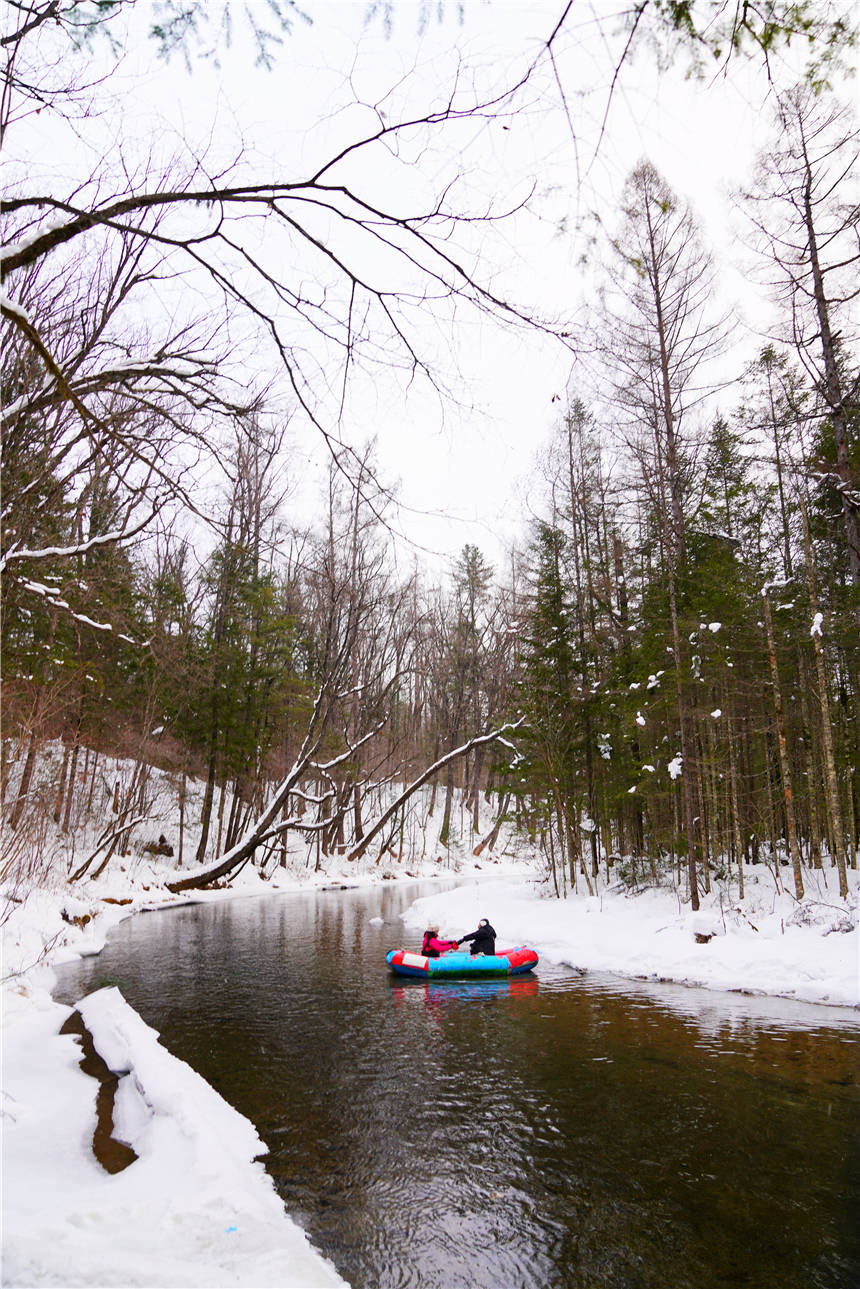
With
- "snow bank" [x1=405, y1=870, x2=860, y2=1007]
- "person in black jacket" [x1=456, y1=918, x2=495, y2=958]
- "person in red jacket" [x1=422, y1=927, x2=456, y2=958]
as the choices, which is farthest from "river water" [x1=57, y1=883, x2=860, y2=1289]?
"person in black jacket" [x1=456, y1=918, x2=495, y2=958]

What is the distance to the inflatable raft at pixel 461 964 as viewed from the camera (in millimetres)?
12055

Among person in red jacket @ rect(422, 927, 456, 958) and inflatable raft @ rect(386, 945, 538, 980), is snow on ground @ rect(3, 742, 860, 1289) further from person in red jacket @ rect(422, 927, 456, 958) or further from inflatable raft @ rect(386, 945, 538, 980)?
person in red jacket @ rect(422, 927, 456, 958)

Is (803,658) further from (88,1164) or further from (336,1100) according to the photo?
(88,1164)

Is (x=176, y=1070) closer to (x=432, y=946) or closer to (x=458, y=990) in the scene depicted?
(x=458, y=990)

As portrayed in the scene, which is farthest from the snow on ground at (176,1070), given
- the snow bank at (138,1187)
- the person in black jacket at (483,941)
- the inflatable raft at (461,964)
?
the person in black jacket at (483,941)

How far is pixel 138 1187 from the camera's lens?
4223mm

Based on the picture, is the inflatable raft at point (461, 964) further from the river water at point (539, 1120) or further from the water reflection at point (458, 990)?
the river water at point (539, 1120)

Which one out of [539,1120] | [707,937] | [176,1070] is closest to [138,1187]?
[176,1070]

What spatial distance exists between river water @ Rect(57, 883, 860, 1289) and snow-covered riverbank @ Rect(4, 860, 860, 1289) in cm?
49

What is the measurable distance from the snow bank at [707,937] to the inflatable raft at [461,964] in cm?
143

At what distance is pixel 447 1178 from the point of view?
16.5 feet

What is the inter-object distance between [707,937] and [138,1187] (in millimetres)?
10526

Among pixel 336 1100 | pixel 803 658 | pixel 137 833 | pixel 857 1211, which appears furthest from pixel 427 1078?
pixel 137 833

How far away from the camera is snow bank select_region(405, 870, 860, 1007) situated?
10406mm
